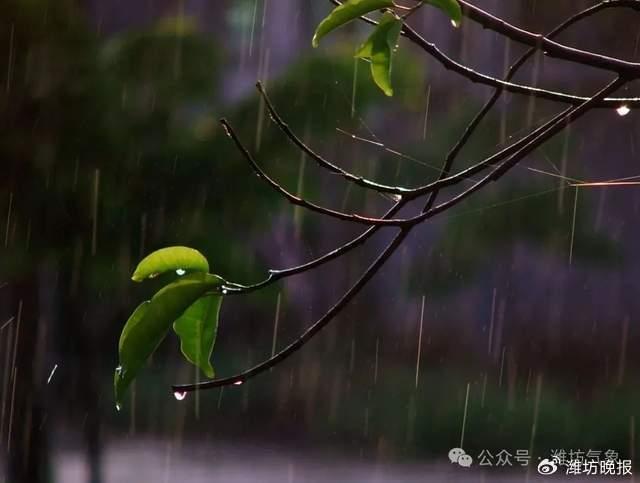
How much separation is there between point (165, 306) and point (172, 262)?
0.02 meters

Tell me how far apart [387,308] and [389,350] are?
10 centimetres

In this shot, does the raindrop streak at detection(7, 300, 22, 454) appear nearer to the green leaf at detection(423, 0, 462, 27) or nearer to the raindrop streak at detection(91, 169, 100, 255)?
the raindrop streak at detection(91, 169, 100, 255)

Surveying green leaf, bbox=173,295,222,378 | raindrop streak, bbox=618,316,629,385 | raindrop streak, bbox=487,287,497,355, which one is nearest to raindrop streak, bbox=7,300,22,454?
raindrop streak, bbox=487,287,497,355

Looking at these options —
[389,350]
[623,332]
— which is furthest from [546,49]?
[623,332]

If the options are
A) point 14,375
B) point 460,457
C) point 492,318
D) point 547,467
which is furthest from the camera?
point 492,318

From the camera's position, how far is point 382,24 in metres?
0.25

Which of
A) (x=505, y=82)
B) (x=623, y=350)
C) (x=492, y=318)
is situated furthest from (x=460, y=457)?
(x=505, y=82)

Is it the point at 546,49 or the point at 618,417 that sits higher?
the point at 546,49

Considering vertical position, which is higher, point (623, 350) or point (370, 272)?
point (370, 272)

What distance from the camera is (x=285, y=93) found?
140 centimetres

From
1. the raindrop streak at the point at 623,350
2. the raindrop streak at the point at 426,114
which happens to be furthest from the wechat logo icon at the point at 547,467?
the raindrop streak at the point at 426,114

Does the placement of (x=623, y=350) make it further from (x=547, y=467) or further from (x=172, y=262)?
(x=172, y=262)

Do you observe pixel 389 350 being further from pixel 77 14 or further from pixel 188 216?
pixel 77 14

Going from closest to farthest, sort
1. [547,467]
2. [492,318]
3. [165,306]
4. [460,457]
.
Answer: [165,306] < [547,467] < [460,457] < [492,318]
